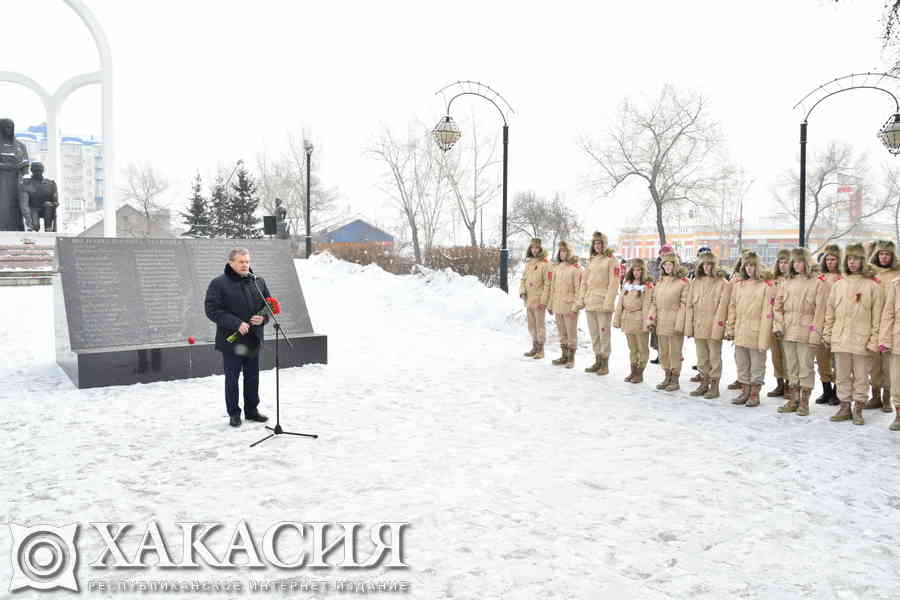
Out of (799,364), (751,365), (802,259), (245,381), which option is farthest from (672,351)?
(245,381)

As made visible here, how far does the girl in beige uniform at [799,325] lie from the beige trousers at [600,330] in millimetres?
2409

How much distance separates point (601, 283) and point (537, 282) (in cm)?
141

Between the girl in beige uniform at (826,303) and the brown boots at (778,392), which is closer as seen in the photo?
the girl in beige uniform at (826,303)

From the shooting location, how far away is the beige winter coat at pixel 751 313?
6.98m

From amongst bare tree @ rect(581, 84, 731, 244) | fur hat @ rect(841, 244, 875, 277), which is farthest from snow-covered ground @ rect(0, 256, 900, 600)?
bare tree @ rect(581, 84, 731, 244)

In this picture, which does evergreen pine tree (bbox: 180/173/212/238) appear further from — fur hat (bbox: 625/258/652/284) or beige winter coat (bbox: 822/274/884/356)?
beige winter coat (bbox: 822/274/884/356)

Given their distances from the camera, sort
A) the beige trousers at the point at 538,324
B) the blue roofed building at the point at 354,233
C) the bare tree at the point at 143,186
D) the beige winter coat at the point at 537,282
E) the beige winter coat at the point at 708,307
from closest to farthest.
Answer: the beige winter coat at the point at 708,307
the beige winter coat at the point at 537,282
the beige trousers at the point at 538,324
the blue roofed building at the point at 354,233
the bare tree at the point at 143,186

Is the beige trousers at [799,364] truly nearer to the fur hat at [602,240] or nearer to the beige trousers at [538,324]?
the fur hat at [602,240]

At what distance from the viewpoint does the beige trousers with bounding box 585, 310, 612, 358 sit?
889 cm

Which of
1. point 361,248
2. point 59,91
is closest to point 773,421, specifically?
point 361,248

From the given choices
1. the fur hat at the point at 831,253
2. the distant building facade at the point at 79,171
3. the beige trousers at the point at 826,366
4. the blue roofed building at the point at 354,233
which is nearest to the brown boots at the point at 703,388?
the beige trousers at the point at 826,366

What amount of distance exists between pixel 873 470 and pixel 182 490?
5.16 metres

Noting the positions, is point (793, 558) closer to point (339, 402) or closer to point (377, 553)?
point (377, 553)

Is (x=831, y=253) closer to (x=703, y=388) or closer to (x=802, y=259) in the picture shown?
(x=802, y=259)
